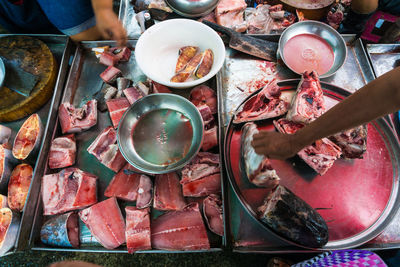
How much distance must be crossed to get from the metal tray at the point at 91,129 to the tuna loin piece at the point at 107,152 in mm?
147

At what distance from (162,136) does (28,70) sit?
166 centimetres

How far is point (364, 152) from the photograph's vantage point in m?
2.00

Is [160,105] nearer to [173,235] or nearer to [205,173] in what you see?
[205,173]

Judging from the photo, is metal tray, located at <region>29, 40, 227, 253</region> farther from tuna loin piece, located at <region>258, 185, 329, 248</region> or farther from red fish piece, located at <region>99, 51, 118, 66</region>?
tuna loin piece, located at <region>258, 185, 329, 248</region>

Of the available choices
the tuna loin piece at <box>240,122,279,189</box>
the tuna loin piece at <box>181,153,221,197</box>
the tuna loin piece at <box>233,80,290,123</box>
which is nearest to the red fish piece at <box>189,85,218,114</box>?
the tuna loin piece at <box>233,80,290,123</box>

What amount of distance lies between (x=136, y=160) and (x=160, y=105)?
605 millimetres

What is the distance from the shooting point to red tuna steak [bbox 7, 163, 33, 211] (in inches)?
83.2

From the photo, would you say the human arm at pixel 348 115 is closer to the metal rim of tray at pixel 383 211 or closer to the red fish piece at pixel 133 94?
the metal rim of tray at pixel 383 211

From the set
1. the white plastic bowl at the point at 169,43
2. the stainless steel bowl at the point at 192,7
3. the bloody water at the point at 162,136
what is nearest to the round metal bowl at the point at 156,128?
the bloody water at the point at 162,136

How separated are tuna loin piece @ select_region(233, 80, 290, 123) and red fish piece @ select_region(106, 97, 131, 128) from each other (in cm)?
111

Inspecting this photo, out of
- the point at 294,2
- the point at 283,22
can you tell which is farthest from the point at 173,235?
the point at 294,2

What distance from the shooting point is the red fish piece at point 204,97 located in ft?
7.79

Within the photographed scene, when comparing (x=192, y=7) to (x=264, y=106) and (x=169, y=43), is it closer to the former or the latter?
(x=169, y=43)

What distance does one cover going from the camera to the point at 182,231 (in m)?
1.99
